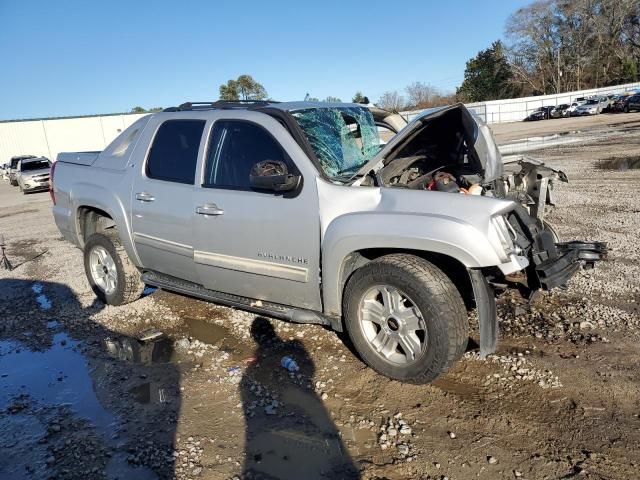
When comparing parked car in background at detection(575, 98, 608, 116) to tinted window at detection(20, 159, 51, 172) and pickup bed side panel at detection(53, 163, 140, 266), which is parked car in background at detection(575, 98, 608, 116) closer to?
tinted window at detection(20, 159, 51, 172)

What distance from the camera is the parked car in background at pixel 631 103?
40.4 meters

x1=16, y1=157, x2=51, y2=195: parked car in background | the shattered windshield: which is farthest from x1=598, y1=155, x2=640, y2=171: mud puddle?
x1=16, y1=157, x2=51, y2=195: parked car in background

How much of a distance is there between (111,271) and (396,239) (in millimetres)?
3580

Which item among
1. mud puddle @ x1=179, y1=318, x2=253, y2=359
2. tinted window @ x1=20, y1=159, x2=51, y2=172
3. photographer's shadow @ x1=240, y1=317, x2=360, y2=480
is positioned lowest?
photographer's shadow @ x1=240, y1=317, x2=360, y2=480

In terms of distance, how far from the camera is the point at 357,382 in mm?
3615

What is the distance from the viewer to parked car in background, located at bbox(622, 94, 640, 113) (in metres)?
40.4

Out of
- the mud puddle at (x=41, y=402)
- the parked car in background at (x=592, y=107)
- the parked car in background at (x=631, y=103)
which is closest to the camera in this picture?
the mud puddle at (x=41, y=402)

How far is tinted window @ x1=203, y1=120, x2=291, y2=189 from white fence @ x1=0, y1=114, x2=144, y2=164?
47.0m

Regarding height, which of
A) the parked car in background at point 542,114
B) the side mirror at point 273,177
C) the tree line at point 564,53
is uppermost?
the tree line at point 564,53

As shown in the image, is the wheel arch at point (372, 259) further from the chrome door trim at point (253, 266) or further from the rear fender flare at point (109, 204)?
the rear fender flare at point (109, 204)

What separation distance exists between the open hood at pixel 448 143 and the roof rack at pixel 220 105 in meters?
1.32

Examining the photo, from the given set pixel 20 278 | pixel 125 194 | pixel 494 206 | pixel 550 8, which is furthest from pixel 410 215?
pixel 550 8

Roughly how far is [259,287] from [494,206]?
6.41 feet

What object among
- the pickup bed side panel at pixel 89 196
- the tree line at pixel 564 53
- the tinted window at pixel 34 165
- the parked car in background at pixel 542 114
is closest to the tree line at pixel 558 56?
the tree line at pixel 564 53
